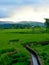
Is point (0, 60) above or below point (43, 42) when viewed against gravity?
above

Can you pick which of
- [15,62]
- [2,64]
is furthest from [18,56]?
[2,64]

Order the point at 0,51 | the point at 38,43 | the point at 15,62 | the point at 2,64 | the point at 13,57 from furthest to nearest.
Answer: the point at 38,43
the point at 0,51
the point at 13,57
the point at 15,62
the point at 2,64

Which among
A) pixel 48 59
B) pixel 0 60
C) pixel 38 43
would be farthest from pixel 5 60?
pixel 38 43

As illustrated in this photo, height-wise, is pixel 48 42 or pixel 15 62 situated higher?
pixel 15 62

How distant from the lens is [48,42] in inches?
2021

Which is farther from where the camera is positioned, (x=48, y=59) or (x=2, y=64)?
(x=48, y=59)

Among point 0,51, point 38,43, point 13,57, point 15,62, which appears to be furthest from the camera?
point 38,43

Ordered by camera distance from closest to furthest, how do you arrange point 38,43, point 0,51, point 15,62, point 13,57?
point 15,62 → point 13,57 → point 0,51 → point 38,43

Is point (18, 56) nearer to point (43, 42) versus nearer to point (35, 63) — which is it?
point (35, 63)

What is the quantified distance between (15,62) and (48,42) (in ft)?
80.5

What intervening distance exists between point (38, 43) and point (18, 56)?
1898cm

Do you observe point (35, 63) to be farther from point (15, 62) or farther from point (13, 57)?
point (13, 57)

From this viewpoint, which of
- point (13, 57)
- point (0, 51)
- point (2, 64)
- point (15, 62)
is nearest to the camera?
point (2, 64)

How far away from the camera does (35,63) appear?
26781 mm
